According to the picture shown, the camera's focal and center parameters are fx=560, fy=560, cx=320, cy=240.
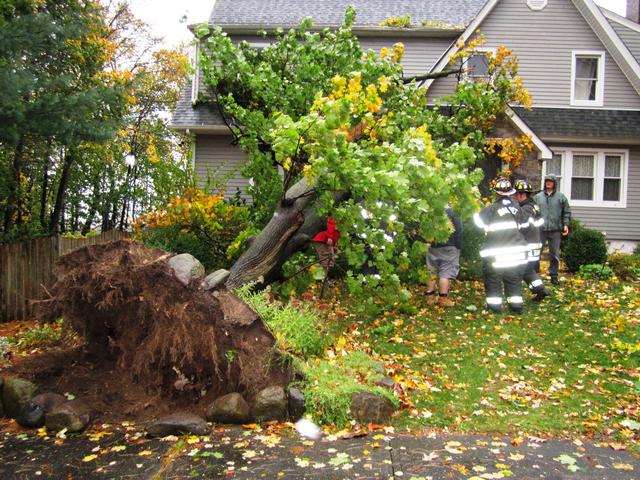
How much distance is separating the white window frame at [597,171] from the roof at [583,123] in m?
0.59

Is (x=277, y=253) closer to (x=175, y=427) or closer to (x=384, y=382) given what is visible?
(x=384, y=382)

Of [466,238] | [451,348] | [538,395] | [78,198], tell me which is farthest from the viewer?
[78,198]

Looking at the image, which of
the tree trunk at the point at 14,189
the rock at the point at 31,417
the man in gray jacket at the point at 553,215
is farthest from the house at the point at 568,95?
the rock at the point at 31,417

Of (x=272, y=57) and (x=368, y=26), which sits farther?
(x=368, y=26)

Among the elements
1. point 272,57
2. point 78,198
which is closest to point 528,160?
point 272,57

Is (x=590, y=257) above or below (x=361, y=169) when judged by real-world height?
below

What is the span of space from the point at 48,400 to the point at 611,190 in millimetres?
16154

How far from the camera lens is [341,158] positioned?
5.83 meters

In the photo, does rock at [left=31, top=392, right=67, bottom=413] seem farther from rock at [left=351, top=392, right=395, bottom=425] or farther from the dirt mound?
rock at [left=351, top=392, right=395, bottom=425]

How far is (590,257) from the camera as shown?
11750 millimetres

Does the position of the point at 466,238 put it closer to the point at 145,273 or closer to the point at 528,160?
the point at 528,160

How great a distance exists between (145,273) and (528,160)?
12082 mm

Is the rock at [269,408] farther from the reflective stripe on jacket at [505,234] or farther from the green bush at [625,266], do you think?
the green bush at [625,266]

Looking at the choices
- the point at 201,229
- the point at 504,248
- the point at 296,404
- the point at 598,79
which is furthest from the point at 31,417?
the point at 598,79
